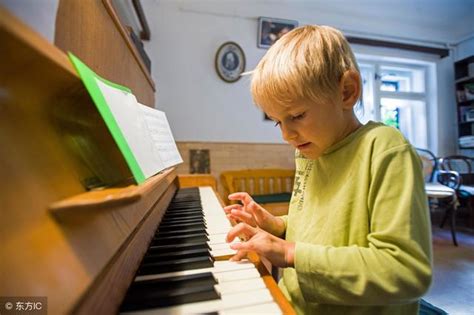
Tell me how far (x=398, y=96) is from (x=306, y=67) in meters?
3.79

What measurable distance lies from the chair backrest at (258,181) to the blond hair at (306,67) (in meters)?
2.19

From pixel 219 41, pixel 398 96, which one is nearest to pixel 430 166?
pixel 398 96

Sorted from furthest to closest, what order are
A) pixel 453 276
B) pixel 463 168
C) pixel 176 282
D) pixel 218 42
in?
1. pixel 463 168
2. pixel 218 42
3. pixel 453 276
4. pixel 176 282

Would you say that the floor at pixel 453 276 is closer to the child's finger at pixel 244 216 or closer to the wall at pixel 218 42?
the child's finger at pixel 244 216

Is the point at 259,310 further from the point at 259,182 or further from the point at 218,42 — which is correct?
the point at 218,42

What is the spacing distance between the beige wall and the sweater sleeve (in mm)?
2359

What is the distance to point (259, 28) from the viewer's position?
2.89 m

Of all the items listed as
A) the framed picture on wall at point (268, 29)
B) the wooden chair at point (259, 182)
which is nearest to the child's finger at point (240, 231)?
the wooden chair at point (259, 182)

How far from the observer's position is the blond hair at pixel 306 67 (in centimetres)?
52

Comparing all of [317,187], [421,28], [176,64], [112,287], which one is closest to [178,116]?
[176,64]

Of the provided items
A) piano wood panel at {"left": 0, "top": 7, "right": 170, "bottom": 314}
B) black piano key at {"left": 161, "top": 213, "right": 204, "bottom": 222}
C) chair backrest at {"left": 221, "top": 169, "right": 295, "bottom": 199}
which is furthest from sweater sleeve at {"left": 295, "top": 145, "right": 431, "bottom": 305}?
chair backrest at {"left": 221, "top": 169, "right": 295, "bottom": 199}

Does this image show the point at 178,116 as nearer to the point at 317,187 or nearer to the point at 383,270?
the point at 317,187

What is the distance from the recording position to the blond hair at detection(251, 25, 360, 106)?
1.72ft

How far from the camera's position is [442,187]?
270 centimetres
